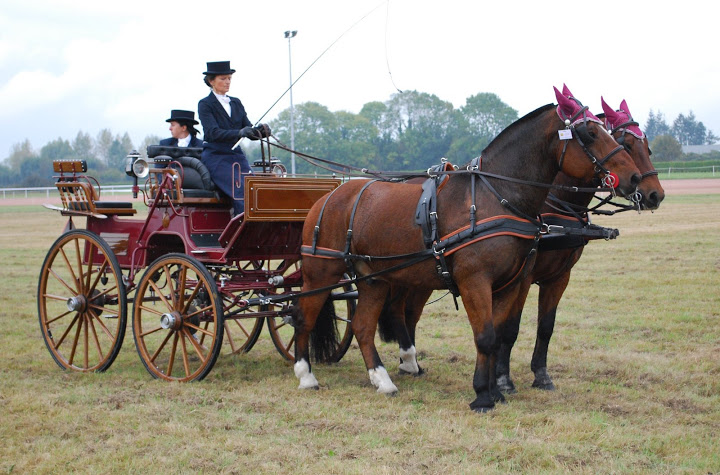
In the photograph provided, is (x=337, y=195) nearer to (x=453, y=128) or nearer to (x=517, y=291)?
(x=517, y=291)

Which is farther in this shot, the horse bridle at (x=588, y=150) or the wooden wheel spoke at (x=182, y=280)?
the wooden wheel spoke at (x=182, y=280)

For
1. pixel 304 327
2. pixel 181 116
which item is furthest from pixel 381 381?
pixel 181 116

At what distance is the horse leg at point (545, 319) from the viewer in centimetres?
667

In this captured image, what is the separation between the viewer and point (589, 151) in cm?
558

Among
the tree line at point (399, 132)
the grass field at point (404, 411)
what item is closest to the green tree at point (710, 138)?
the tree line at point (399, 132)

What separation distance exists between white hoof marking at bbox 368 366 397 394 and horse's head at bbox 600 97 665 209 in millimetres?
2475

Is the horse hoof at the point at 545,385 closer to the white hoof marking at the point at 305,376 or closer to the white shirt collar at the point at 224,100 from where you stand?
the white hoof marking at the point at 305,376

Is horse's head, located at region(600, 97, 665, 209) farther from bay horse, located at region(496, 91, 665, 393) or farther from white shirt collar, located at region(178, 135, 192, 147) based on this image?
white shirt collar, located at region(178, 135, 192, 147)

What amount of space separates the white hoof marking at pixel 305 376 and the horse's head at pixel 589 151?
2764mm

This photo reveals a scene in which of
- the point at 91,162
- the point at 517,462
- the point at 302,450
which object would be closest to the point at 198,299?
the point at 302,450

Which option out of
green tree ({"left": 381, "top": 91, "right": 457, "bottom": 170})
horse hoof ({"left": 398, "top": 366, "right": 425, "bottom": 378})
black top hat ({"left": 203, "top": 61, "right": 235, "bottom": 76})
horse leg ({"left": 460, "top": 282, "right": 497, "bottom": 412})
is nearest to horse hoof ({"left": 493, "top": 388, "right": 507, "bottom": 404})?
horse leg ({"left": 460, "top": 282, "right": 497, "bottom": 412})

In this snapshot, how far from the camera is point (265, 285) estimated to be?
23.5 ft

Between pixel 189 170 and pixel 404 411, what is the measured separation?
312 cm

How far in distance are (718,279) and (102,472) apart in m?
9.90
